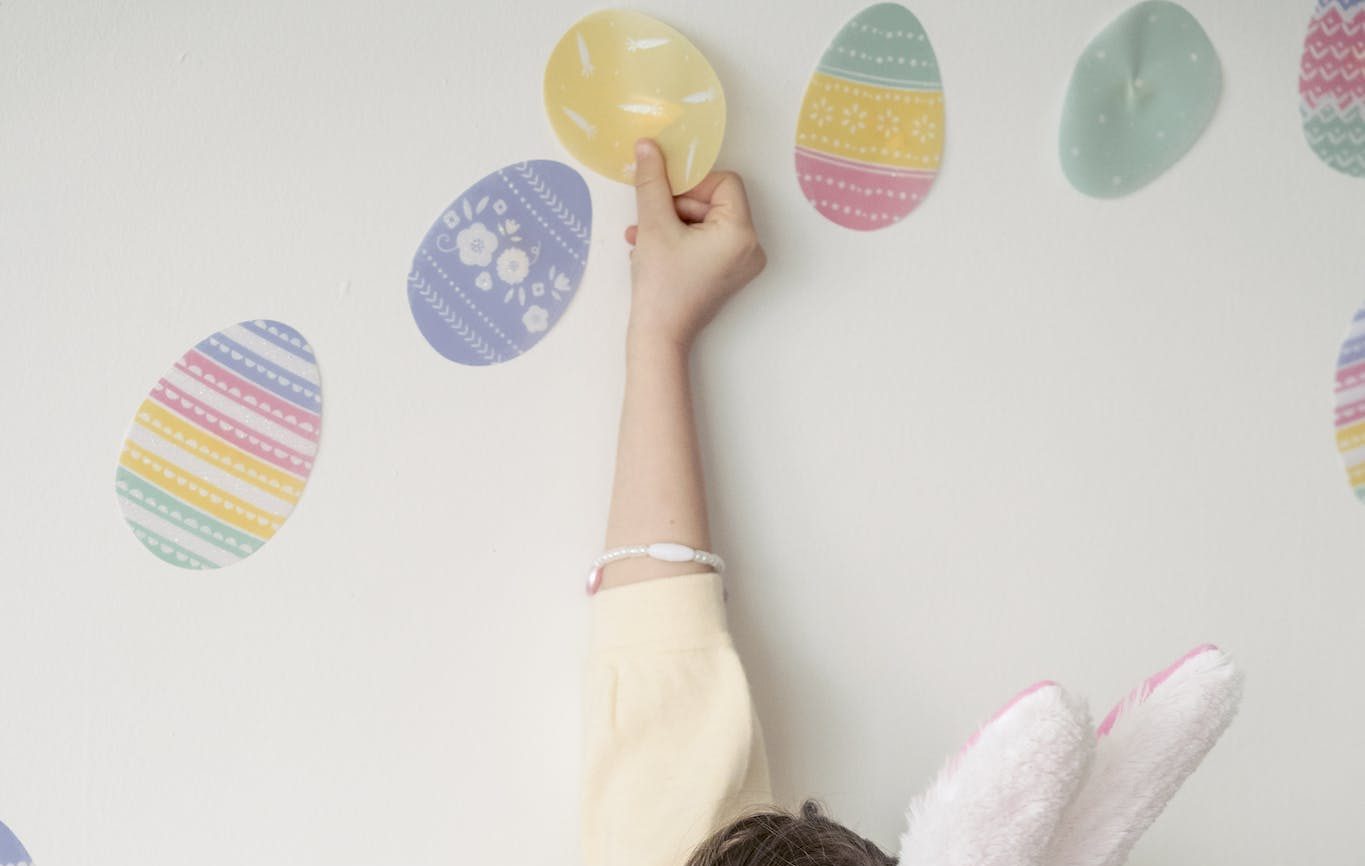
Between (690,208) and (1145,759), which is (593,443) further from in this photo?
(1145,759)

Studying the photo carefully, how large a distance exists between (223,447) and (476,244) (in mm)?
196

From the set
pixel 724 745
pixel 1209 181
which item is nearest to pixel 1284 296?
pixel 1209 181

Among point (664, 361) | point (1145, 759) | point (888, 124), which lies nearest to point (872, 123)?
point (888, 124)

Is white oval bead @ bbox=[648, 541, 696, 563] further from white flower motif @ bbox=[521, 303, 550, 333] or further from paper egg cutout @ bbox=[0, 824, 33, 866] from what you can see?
paper egg cutout @ bbox=[0, 824, 33, 866]

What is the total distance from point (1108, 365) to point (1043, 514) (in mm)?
119

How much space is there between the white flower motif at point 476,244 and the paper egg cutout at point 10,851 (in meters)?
0.43

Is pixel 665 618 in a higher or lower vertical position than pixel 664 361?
lower

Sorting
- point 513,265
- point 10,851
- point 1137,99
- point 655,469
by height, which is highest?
point 1137,99

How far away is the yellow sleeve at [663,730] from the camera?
0.72 m

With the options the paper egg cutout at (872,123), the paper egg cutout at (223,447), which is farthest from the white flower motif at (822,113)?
the paper egg cutout at (223,447)

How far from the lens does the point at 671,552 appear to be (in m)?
0.74

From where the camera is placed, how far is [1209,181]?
2.96 ft

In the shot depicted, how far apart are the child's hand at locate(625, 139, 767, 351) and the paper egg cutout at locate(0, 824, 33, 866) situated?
1.53 feet

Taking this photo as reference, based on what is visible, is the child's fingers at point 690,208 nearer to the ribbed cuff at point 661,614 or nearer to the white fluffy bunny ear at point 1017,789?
the ribbed cuff at point 661,614
